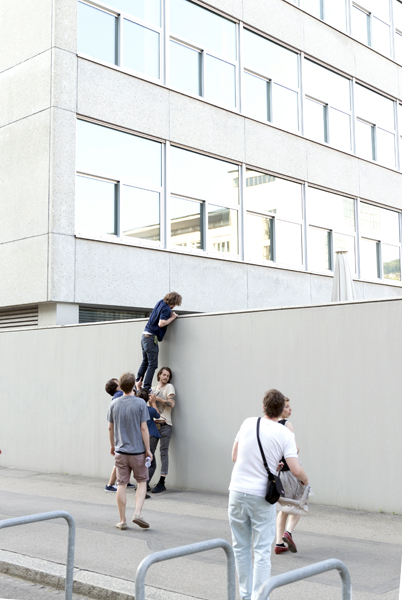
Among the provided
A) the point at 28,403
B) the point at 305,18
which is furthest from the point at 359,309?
the point at 305,18

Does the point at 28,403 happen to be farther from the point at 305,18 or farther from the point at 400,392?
the point at 305,18

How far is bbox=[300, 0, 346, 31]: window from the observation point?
67.1 feet

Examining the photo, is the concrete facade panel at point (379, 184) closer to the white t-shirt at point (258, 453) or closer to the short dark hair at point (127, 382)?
the short dark hair at point (127, 382)

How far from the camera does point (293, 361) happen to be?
10312 mm

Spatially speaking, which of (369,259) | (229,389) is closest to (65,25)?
(229,389)

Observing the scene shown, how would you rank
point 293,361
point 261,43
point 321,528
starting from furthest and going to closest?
1. point 261,43
2. point 293,361
3. point 321,528

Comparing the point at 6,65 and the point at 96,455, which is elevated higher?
the point at 6,65

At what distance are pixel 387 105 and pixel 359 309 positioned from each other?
49.7ft

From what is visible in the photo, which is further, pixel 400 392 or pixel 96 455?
pixel 96 455

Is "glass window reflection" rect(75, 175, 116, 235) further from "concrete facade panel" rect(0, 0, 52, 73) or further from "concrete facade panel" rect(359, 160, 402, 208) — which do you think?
"concrete facade panel" rect(359, 160, 402, 208)

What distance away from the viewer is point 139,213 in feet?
51.6

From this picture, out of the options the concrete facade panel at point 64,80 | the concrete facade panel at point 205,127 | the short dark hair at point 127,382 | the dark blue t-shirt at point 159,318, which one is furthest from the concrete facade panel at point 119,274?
the short dark hair at point 127,382

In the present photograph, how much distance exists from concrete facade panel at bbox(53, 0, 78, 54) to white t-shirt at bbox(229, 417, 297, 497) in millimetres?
11476

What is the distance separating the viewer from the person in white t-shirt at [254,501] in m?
5.32
